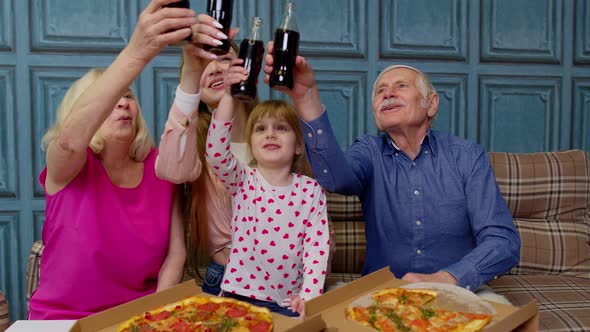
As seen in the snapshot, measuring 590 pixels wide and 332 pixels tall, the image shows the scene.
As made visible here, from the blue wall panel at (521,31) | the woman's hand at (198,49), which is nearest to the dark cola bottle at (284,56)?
the woman's hand at (198,49)

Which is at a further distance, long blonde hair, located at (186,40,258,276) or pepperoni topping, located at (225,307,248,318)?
long blonde hair, located at (186,40,258,276)

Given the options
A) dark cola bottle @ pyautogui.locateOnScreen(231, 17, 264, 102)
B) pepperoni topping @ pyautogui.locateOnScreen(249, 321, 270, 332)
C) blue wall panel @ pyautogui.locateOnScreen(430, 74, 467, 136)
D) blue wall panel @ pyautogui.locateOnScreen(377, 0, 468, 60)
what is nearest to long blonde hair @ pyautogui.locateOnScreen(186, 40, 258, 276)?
dark cola bottle @ pyautogui.locateOnScreen(231, 17, 264, 102)

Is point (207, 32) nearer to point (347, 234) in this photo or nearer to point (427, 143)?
point (427, 143)

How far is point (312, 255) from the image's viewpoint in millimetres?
1511

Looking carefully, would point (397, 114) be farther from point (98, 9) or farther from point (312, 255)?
point (98, 9)

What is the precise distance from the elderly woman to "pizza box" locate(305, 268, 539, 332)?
0.62 m

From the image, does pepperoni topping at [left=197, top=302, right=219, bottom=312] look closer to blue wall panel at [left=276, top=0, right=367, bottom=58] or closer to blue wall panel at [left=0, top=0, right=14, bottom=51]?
blue wall panel at [left=276, top=0, right=367, bottom=58]

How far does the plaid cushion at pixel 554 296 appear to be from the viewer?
1810mm

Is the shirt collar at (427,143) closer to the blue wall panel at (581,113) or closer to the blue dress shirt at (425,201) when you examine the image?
the blue dress shirt at (425,201)

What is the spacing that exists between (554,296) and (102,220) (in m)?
1.62

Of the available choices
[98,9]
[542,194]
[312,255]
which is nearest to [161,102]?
[98,9]

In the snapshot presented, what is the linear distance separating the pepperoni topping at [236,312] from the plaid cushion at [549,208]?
1.67m

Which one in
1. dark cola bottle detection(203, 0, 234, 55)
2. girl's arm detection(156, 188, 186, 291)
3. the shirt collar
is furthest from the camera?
the shirt collar

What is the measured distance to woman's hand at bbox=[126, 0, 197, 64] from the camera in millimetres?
1103
